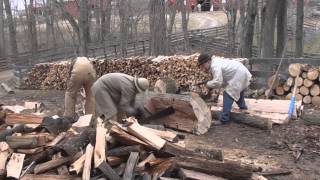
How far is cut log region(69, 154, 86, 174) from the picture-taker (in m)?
5.69

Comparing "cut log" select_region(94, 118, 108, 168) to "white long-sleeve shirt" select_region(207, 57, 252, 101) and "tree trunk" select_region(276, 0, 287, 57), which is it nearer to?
"white long-sleeve shirt" select_region(207, 57, 252, 101)

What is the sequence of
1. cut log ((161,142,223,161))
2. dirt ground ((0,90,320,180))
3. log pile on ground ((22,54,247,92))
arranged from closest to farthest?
cut log ((161,142,223,161)), dirt ground ((0,90,320,180)), log pile on ground ((22,54,247,92))

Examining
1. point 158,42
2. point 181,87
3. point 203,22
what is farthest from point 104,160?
point 203,22

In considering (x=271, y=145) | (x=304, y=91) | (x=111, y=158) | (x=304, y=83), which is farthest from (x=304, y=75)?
(x=111, y=158)

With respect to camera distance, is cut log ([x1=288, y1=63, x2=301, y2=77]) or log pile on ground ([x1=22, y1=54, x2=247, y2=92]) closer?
cut log ([x1=288, y1=63, x2=301, y2=77])

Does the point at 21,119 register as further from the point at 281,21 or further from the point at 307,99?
the point at 281,21

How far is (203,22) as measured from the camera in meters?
50.8

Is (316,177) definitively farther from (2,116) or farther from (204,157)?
(2,116)

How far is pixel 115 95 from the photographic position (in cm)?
899

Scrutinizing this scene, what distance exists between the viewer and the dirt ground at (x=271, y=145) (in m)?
7.20

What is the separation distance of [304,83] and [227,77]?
3.09 metres

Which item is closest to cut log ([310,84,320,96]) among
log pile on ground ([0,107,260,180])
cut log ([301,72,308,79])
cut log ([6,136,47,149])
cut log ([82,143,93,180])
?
cut log ([301,72,308,79])

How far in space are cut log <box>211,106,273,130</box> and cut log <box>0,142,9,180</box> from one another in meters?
4.78

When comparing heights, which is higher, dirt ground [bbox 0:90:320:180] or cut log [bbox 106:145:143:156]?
cut log [bbox 106:145:143:156]
